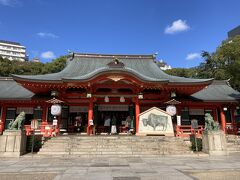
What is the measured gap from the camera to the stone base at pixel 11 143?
11680mm

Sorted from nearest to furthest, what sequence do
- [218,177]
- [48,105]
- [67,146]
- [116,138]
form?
[218,177] → [67,146] → [116,138] → [48,105]

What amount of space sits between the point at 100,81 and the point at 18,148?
7.75m

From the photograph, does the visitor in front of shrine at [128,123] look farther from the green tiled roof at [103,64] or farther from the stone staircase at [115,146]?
the green tiled roof at [103,64]

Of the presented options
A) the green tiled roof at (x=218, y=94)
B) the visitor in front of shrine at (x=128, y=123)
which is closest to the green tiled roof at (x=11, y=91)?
the visitor in front of shrine at (x=128, y=123)

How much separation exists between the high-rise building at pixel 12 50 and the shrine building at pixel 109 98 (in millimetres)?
111681

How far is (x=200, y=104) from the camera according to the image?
20.6 metres

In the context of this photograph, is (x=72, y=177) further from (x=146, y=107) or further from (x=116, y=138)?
(x=146, y=107)

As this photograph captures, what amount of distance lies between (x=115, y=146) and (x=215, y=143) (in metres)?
6.04

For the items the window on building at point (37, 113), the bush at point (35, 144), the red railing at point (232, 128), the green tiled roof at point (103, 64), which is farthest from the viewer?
the green tiled roof at point (103, 64)

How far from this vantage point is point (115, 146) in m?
13.1

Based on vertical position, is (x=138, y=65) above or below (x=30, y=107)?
above

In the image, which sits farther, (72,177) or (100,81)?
(100,81)

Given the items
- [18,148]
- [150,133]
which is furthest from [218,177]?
[18,148]

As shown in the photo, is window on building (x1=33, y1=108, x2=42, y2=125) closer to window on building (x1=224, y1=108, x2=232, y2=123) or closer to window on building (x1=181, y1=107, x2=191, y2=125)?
window on building (x1=181, y1=107, x2=191, y2=125)
